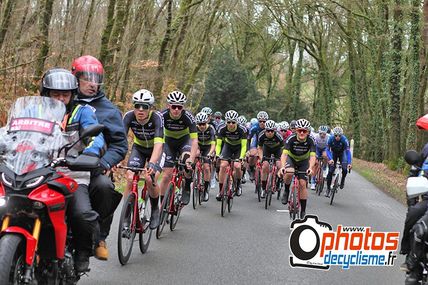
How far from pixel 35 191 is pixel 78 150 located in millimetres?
1026

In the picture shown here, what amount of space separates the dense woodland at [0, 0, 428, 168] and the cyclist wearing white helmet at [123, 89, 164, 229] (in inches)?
301

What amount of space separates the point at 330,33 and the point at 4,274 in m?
46.6

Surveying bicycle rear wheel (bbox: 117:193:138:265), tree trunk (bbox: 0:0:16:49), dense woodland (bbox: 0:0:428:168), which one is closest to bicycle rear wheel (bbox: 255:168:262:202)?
dense woodland (bbox: 0:0:428:168)

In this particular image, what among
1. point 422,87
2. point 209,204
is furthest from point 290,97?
point 209,204

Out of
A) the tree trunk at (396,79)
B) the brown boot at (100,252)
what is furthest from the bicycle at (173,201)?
the tree trunk at (396,79)

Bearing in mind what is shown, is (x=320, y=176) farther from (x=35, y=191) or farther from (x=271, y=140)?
(x=35, y=191)

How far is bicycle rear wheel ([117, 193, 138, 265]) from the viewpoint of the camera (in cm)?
703

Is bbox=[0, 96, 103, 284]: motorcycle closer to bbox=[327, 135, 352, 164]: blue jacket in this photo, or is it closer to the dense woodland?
the dense woodland

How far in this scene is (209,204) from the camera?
13.5 meters

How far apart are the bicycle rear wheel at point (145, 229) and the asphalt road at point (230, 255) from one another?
0.13 meters

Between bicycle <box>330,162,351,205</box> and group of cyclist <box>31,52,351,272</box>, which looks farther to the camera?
bicycle <box>330,162,351,205</box>

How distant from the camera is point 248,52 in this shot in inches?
2243

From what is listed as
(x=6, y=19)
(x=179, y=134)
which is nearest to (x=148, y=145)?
(x=179, y=134)

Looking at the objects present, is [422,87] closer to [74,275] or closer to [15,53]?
[15,53]
